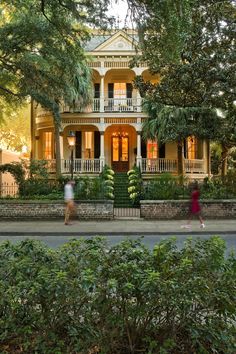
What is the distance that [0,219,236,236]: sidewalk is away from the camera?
15.7m

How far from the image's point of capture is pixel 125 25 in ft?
27.4

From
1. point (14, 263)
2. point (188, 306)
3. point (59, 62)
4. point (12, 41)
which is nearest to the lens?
point (188, 306)

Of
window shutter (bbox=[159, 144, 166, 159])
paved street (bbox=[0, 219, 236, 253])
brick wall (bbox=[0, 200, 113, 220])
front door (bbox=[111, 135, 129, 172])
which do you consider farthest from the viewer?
front door (bbox=[111, 135, 129, 172])

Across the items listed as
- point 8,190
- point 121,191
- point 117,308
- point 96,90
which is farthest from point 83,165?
point 117,308

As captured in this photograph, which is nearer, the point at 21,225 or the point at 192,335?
the point at 192,335

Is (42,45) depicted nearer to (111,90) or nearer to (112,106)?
(112,106)

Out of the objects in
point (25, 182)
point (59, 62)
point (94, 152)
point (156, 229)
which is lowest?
point (156, 229)

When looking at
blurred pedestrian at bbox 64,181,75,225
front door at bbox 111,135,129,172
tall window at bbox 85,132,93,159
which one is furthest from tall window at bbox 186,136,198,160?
blurred pedestrian at bbox 64,181,75,225

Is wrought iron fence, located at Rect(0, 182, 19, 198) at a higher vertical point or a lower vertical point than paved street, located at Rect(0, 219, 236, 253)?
higher

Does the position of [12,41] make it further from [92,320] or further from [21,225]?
[92,320]

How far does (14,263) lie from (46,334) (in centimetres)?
66

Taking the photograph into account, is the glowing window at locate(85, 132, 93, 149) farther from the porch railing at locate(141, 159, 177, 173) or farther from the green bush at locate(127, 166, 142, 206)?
the green bush at locate(127, 166, 142, 206)

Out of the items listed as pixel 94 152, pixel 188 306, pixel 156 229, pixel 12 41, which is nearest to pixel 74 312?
pixel 188 306

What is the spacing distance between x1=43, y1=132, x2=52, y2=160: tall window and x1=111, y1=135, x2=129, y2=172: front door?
457 cm
